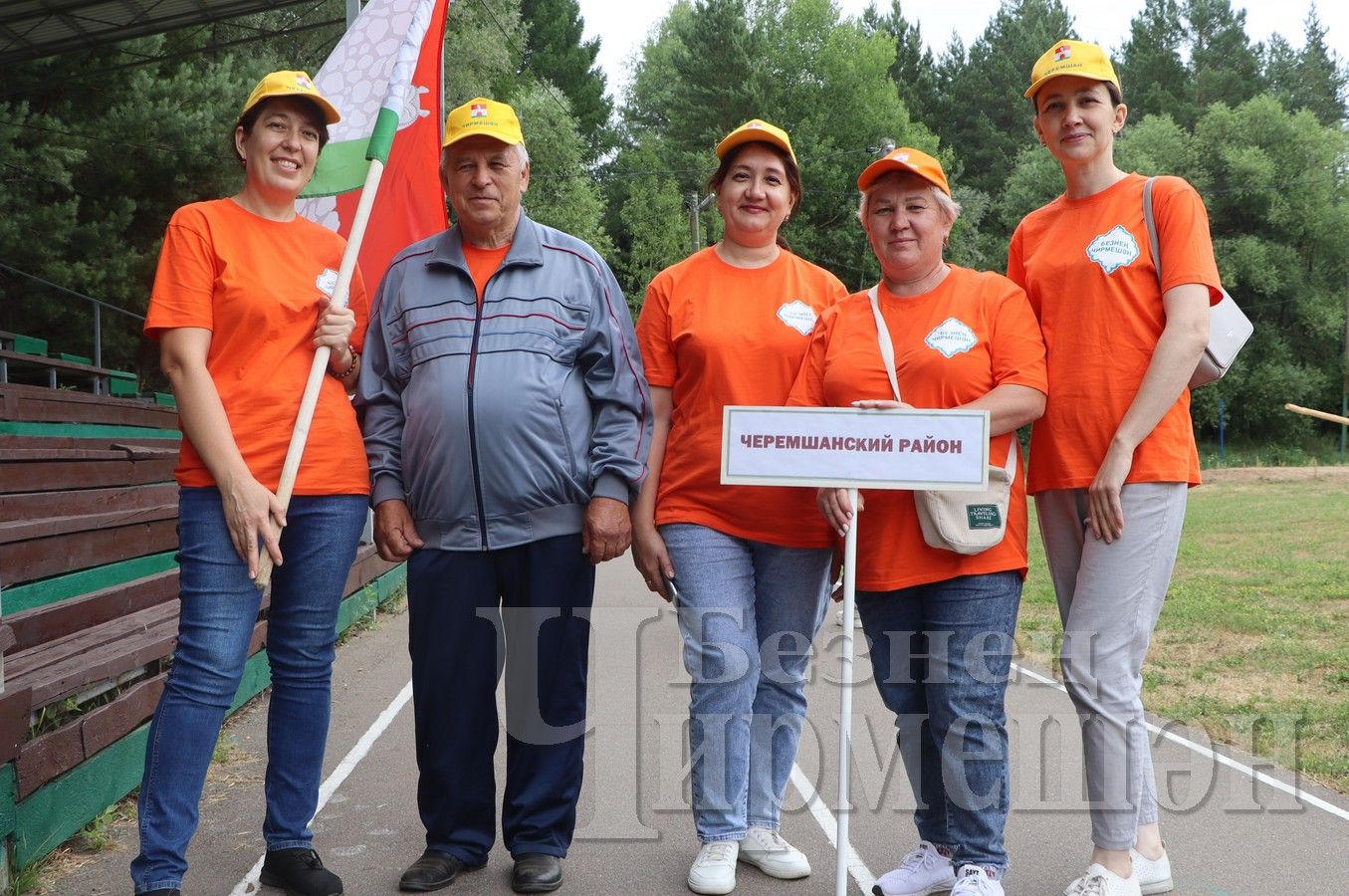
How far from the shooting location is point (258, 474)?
3.62m

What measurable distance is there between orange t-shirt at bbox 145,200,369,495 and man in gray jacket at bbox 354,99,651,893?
26 centimetres

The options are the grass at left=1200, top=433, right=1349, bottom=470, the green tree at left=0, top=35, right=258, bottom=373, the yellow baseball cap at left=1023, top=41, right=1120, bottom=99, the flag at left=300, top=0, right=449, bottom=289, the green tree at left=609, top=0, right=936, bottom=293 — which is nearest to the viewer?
the yellow baseball cap at left=1023, top=41, right=1120, bottom=99

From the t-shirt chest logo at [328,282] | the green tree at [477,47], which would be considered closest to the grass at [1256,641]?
the t-shirt chest logo at [328,282]

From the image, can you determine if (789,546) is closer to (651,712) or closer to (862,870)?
(862,870)

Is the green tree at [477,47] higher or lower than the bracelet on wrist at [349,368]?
higher

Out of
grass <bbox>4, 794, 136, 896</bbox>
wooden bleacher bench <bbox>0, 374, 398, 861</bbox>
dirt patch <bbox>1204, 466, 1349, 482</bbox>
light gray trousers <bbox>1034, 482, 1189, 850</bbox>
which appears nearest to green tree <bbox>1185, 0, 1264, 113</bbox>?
dirt patch <bbox>1204, 466, 1349, 482</bbox>

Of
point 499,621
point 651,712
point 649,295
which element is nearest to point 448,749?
point 499,621

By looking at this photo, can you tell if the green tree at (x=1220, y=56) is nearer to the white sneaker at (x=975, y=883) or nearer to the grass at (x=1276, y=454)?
the grass at (x=1276, y=454)

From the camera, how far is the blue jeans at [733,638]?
4.00 meters

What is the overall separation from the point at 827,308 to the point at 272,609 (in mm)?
1912

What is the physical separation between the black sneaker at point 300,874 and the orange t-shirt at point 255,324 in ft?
3.67

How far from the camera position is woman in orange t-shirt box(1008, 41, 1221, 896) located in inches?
142

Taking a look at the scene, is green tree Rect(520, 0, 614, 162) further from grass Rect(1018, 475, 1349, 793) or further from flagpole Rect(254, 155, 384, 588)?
flagpole Rect(254, 155, 384, 588)

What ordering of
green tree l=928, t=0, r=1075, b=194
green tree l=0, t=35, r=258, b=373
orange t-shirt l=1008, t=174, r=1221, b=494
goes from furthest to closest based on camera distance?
green tree l=928, t=0, r=1075, b=194 < green tree l=0, t=35, r=258, b=373 < orange t-shirt l=1008, t=174, r=1221, b=494
